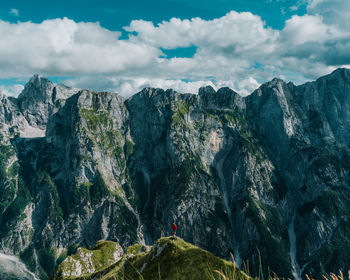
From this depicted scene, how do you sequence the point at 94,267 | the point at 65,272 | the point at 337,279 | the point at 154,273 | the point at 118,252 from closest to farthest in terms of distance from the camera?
1. the point at 337,279
2. the point at 154,273
3. the point at 65,272
4. the point at 94,267
5. the point at 118,252

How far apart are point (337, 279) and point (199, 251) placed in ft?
118

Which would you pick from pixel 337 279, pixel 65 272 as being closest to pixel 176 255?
pixel 337 279

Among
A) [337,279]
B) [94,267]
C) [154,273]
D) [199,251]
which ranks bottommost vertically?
[94,267]

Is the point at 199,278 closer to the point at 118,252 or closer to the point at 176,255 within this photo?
the point at 176,255

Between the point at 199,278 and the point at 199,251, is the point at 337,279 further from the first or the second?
the point at 199,251

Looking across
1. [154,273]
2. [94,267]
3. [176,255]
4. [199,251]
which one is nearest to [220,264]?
[199,251]

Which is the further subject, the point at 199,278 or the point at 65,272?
the point at 65,272

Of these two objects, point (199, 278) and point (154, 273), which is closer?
point (199, 278)

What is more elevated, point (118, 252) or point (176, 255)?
point (176, 255)

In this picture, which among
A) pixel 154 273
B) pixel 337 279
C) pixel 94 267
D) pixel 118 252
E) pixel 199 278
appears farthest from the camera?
pixel 118 252

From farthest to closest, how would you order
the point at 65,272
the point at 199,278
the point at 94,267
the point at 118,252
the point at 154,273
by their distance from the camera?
the point at 118,252
the point at 94,267
the point at 65,272
the point at 154,273
the point at 199,278

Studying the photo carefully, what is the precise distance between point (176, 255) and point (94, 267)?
11618 centimetres

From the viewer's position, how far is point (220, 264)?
139 ft

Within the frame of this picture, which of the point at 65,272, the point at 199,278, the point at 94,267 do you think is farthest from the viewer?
the point at 94,267
